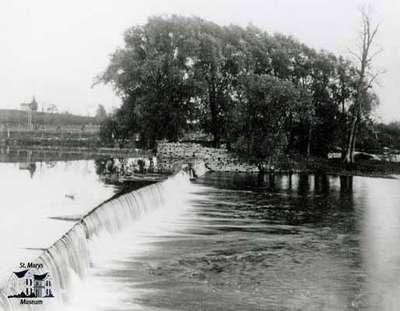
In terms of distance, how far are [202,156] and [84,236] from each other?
29.0 metres

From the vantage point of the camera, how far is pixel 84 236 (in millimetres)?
12531

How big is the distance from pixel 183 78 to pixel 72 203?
20721 mm

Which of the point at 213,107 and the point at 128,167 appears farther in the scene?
the point at 213,107

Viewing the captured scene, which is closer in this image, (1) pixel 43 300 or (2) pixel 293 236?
(1) pixel 43 300

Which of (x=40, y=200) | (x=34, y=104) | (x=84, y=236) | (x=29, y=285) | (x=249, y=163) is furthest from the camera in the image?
(x=34, y=104)

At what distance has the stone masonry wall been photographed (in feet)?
131

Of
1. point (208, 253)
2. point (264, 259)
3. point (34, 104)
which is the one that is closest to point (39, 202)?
point (208, 253)

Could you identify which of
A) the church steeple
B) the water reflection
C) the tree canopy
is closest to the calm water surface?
the water reflection

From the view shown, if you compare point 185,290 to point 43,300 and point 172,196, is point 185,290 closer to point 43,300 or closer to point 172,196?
point 43,300

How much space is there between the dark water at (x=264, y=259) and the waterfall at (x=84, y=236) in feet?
1.95

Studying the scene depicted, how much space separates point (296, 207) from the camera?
2253 centimetres

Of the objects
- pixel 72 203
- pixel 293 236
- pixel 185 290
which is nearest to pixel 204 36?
pixel 72 203

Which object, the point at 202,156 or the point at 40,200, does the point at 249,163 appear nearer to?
the point at 202,156

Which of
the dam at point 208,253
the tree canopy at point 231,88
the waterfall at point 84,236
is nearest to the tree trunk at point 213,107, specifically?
the tree canopy at point 231,88
